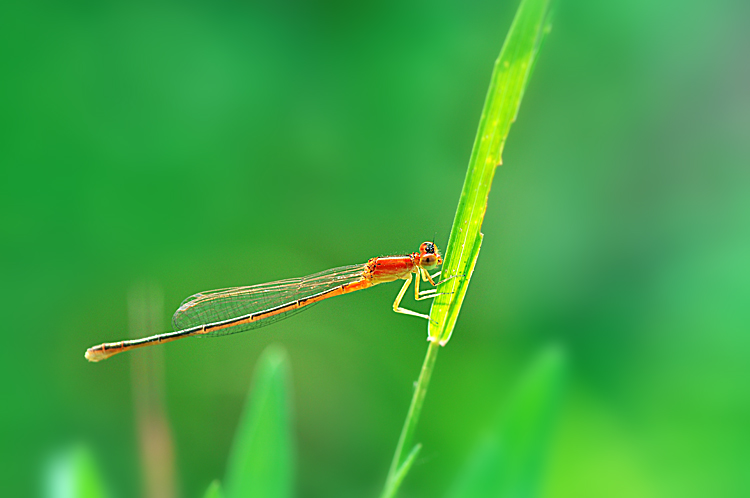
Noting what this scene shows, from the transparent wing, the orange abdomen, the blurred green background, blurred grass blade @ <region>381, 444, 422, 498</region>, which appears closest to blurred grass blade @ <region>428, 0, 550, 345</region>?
blurred grass blade @ <region>381, 444, 422, 498</region>

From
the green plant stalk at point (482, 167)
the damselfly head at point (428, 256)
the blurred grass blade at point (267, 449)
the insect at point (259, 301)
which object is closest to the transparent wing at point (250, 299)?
the insect at point (259, 301)

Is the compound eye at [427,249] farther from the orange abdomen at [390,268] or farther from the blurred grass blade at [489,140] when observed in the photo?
the blurred grass blade at [489,140]

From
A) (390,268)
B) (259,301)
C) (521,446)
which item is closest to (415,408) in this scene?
(521,446)

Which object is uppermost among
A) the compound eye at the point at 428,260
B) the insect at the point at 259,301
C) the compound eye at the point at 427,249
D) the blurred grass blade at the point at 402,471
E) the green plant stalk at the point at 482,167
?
the green plant stalk at the point at 482,167

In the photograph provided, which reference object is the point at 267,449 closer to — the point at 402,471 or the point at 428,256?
the point at 402,471

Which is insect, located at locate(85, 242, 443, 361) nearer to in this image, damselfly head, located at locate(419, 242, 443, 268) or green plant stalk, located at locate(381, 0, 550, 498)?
damselfly head, located at locate(419, 242, 443, 268)

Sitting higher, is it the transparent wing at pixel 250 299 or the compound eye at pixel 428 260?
the compound eye at pixel 428 260
